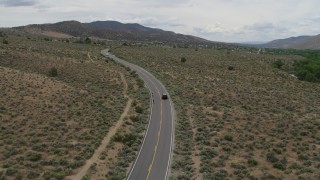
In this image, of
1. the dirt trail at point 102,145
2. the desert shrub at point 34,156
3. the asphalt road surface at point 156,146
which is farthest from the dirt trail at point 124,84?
Answer: the desert shrub at point 34,156

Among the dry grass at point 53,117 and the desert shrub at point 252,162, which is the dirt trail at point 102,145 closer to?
the dry grass at point 53,117

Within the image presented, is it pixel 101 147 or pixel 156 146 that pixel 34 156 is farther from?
pixel 156 146

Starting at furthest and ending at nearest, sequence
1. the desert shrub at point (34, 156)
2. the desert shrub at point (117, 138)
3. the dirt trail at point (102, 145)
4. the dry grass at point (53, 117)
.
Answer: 1. the desert shrub at point (117, 138)
2. the desert shrub at point (34, 156)
3. the dry grass at point (53, 117)
4. the dirt trail at point (102, 145)

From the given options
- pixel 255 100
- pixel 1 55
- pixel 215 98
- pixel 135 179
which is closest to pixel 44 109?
pixel 135 179

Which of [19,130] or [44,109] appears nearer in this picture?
[19,130]

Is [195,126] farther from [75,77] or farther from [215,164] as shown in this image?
[75,77]

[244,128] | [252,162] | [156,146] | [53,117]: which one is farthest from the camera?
[53,117]

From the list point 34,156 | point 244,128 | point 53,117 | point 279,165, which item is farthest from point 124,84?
point 279,165
